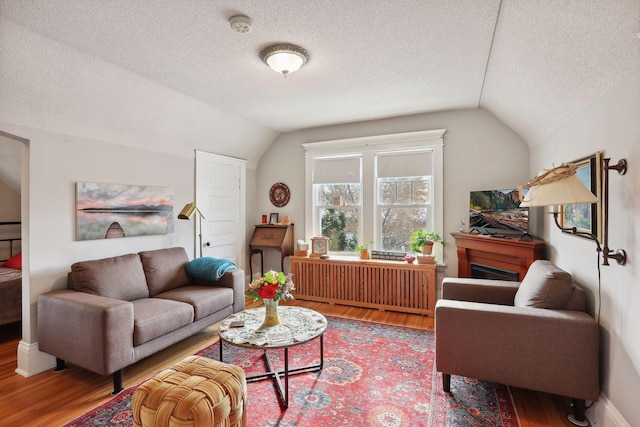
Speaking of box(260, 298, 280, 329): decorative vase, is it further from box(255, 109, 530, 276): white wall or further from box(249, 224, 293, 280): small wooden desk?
box(255, 109, 530, 276): white wall

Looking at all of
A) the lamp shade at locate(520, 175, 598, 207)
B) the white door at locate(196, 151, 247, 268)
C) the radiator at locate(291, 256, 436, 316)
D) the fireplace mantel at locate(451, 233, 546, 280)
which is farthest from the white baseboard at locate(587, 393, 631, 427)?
the white door at locate(196, 151, 247, 268)

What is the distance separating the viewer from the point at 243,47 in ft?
7.80

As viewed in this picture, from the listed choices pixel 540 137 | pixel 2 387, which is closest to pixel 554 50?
pixel 540 137

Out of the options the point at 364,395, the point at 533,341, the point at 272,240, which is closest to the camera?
the point at 533,341

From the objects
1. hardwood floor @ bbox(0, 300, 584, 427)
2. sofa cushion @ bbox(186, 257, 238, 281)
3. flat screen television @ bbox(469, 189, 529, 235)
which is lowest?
hardwood floor @ bbox(0, 300, 584, 427)

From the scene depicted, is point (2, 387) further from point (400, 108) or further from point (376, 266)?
point (400, 108)

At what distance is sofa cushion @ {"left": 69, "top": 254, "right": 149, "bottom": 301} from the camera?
269 cm

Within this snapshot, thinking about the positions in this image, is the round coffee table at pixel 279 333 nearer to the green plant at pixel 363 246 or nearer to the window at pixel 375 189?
the green plant at pixel 363 246

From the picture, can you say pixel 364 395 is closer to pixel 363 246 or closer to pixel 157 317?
pixel 157 317

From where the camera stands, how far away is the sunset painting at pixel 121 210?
9.77ft

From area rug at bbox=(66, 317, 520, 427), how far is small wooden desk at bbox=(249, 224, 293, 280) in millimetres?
1957

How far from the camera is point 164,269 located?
337 cm

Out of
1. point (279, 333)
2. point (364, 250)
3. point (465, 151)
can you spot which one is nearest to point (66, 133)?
point (279, 333)

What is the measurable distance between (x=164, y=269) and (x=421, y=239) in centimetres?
301
